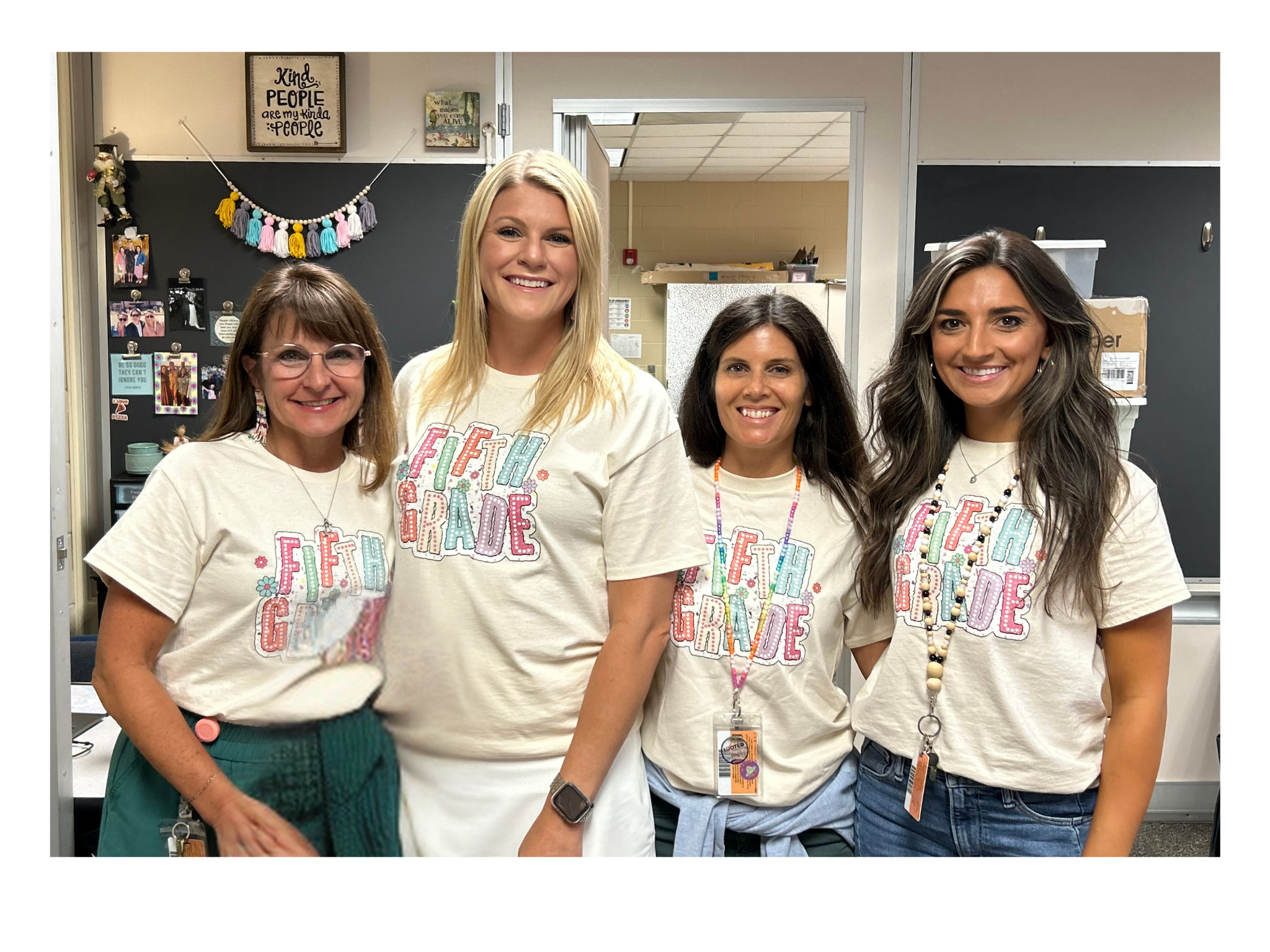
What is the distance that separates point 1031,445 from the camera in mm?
1347

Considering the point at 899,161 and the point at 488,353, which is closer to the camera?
the point at 488,353

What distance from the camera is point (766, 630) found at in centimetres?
138

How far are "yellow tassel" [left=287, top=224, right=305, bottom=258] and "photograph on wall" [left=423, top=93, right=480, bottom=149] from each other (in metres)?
0.42

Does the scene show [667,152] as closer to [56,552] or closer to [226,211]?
[226,211]

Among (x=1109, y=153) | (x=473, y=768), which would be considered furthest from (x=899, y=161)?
(x=473, y=768)

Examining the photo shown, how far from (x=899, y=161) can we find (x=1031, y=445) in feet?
4.73

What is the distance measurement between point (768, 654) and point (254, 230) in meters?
1.75

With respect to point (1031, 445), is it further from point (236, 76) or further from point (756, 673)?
point (236, 76)

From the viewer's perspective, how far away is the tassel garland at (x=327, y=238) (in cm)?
233

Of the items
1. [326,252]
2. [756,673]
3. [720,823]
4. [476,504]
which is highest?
[326,252]

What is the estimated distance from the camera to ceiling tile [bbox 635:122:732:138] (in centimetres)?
385

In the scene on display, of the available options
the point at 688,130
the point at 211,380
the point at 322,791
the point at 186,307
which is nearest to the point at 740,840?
the point at 322,791

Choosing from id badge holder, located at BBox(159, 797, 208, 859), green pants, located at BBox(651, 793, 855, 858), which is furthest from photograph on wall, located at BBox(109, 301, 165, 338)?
green pants, located at BBox(651, 793, 855, 858)

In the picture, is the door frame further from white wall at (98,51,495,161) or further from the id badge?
the id badge
